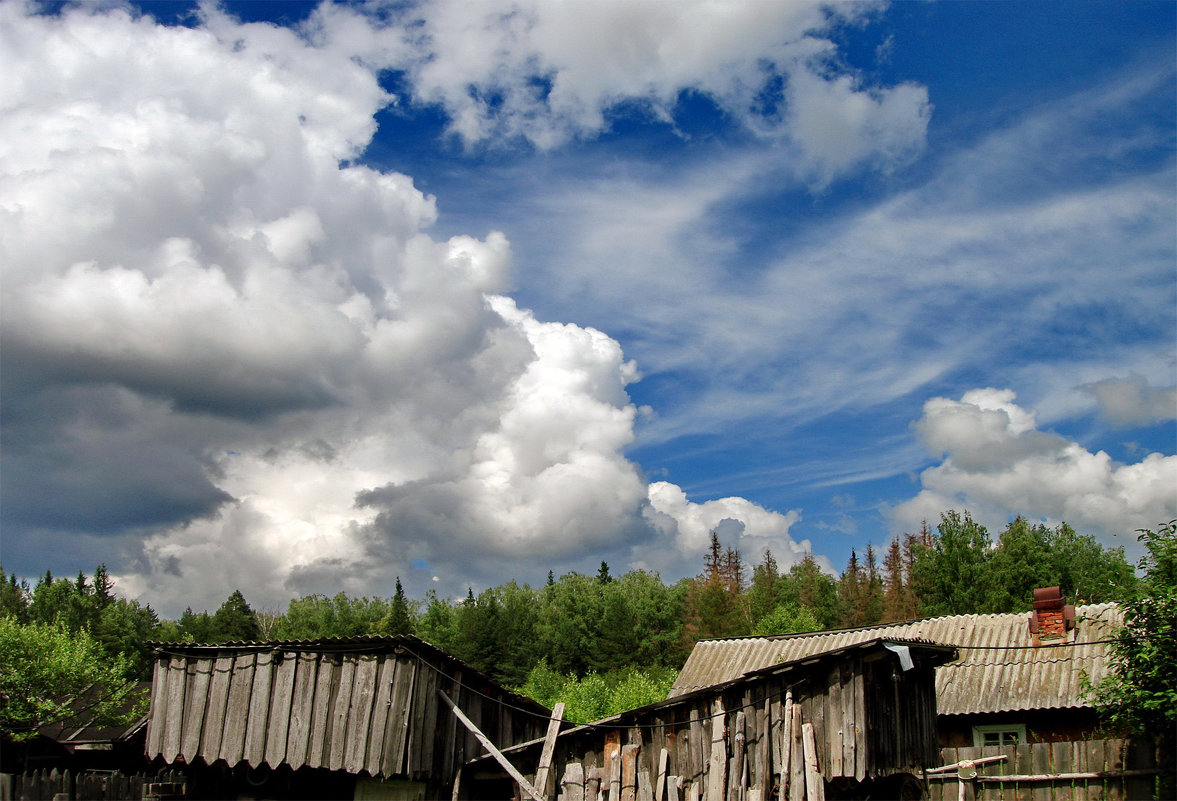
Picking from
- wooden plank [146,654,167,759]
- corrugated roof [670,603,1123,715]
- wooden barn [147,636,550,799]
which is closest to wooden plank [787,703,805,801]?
wooden barn [147,636,550,799]

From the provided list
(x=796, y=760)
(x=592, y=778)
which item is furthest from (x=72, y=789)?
(x=796, y=760)

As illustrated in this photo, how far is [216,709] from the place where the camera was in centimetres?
2044

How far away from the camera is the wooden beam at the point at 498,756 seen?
695 inches

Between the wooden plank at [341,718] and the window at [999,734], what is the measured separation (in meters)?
18.0

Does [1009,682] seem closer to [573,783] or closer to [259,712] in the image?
[573,783]

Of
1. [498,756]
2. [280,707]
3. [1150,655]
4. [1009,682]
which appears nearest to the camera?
[1150,655]

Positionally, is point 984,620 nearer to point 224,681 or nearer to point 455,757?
point 455,757

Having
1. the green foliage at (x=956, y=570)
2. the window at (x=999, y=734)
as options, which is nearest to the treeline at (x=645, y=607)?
the green foliage at (x=956, y=570)

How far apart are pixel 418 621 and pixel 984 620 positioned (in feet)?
301

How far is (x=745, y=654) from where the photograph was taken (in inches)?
1203

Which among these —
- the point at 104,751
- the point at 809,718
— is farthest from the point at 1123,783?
the point at 104,751

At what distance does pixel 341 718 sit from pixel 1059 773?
1531 cm

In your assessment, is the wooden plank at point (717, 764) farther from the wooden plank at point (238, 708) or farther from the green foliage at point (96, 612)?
the green foliage at point (96, 612)

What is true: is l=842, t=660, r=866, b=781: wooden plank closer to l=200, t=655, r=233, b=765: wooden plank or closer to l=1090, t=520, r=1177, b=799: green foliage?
l=1090, t=520, r=1177, b=799: green foliage
